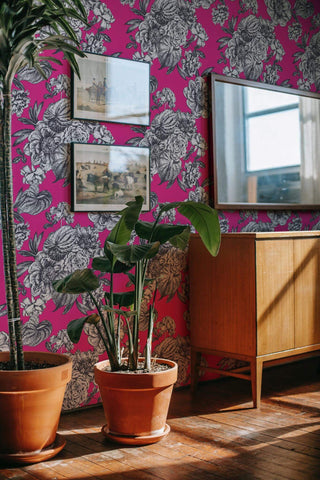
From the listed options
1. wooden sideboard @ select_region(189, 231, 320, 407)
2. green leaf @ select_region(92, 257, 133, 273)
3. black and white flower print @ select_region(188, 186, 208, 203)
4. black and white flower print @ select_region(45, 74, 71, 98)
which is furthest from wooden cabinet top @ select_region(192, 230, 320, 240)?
black and white flower print @ select_region(45, 74, 71, 98)

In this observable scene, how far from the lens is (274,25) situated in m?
4.10

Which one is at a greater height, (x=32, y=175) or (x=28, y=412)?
(x=32, y=175)

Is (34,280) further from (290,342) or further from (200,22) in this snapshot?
(200,22)

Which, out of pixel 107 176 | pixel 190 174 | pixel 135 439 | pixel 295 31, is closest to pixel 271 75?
pixel 295 31

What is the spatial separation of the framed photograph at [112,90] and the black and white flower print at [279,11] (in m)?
1.22

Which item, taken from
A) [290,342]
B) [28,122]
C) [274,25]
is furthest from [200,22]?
[290,342]

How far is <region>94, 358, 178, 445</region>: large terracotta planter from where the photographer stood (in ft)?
8.48

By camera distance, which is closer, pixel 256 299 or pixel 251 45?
pixel 256 299

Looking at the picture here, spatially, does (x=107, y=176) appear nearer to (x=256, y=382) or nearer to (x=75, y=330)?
(x=75, y=330)

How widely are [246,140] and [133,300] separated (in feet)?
5.17

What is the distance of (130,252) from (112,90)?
118cm

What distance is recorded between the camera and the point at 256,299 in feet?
10.4

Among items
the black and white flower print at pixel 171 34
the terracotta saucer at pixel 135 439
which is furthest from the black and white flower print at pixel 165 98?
the terracotta saucer at pixel 135 439

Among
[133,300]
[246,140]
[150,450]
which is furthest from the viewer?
[246,140]
